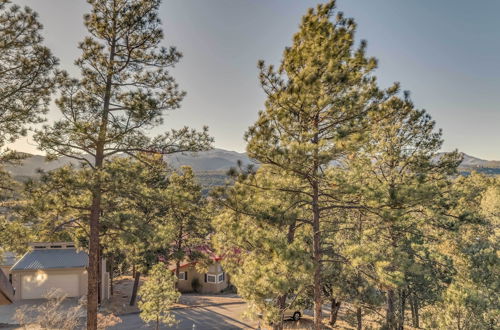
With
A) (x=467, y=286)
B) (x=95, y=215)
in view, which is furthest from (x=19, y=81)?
(x=467, y=286)

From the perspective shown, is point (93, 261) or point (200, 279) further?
point (200, 279)

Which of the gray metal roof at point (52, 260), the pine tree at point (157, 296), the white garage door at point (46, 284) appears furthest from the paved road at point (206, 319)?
the gray metal roof at point (52, 260)

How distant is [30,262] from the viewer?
24.0m

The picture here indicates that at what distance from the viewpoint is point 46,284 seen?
77.8 feet

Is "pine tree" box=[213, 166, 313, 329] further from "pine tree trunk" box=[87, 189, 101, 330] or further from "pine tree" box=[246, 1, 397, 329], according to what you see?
"pine tree trunk" box=[87, 189, 101, 330]

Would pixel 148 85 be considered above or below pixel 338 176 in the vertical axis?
above

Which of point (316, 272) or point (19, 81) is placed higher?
point (19, 81)

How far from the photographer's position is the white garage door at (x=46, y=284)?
77.1 ft

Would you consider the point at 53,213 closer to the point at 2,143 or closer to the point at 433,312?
the point at 2,143

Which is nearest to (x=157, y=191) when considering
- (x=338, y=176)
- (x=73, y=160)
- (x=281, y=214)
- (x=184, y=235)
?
(x=73, y=160)

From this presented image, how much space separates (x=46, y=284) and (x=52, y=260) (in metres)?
1.92

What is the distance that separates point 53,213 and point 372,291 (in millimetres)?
14275

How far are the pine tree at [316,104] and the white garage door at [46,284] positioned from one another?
23.5m

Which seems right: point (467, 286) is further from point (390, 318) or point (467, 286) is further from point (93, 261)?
point (93, 261)
